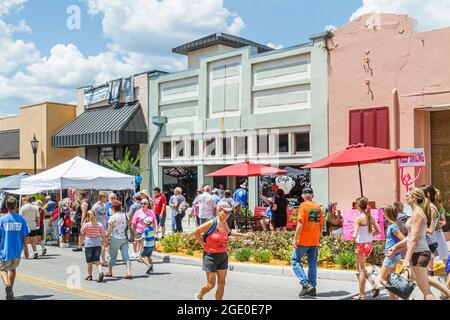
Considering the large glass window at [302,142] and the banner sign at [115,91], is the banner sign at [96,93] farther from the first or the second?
the large glass window at [302,142]

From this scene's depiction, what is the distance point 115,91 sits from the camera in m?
28.6

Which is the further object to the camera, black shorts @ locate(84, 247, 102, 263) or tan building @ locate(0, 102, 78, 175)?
tan building @ locate(0, 102, 78, 175)

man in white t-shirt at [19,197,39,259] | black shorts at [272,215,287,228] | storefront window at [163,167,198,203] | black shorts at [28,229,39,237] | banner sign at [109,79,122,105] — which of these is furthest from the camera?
banner sign at [109,79,122,105]

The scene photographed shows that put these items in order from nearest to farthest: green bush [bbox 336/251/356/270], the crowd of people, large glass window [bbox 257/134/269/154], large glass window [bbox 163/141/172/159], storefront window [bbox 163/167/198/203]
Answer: the crowd of people
green bush [bbox 336/251/356/270]
large glass window [bbox 257/134/269/154]
storefront window [bbox 163/167/198/203]
large glass window [bbox 163/141/172/159]

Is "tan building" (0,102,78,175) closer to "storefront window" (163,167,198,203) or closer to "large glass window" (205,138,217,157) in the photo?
"storefront window" (163,167,198,203)

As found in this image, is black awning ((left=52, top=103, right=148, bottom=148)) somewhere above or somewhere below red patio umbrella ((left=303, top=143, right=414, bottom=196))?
above

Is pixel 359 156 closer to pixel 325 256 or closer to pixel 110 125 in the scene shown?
pixel 325 256

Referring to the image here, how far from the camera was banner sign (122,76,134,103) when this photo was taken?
2772 centimetres

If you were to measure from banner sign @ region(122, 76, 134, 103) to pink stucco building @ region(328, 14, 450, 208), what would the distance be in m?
12.2

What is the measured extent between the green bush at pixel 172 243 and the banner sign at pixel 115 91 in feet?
51.2

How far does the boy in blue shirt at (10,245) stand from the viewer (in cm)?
865

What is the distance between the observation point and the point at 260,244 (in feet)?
42.6

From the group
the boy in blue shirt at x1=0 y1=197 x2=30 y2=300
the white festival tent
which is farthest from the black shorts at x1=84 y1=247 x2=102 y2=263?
the white festival tent
